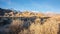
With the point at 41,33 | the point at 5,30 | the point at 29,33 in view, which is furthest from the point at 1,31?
the point at 41,33

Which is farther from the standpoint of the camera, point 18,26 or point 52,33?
point 18,26

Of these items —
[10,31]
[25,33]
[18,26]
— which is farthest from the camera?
[18,26]

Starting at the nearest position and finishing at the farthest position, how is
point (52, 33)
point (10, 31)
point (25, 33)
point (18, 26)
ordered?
1. point (52, 33)
2. point (25, 33)
3. point (10, 31)
4. point (18, 26)

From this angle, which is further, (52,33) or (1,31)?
(1,31)

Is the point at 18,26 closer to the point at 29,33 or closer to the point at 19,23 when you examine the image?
the point at 19,23

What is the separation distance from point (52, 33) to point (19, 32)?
3.27 m

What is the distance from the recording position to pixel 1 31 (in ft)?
52.0

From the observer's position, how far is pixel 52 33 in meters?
13.9

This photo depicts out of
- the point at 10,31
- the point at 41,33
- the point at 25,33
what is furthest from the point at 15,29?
the point at 41,33

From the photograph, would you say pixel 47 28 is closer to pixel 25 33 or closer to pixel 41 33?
pixel 41 33

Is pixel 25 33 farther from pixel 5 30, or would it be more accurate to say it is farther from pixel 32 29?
pixel 5 30

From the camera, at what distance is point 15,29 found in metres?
16.8

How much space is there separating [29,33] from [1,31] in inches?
101

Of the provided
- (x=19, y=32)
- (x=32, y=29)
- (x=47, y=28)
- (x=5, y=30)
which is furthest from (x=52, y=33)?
(x=5, y=30)
